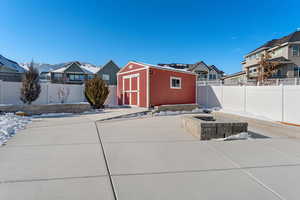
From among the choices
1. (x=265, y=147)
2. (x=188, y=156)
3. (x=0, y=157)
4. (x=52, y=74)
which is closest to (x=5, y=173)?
(x=0, y=157)

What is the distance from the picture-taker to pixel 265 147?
3.71 meters

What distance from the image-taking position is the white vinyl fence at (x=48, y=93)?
8.95 metres

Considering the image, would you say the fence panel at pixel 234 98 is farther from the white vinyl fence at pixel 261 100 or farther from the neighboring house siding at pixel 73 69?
the neighboring house siding at pixel 73 69

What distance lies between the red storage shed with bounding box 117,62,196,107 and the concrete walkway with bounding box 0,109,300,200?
19.4 ft

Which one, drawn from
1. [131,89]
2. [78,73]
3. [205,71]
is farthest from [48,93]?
[205,71]

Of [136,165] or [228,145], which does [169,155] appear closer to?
[136,165]

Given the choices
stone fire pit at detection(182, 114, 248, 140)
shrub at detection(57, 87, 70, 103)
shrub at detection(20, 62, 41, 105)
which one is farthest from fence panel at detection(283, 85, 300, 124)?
shrub at detection(57, 87, 70, 103)

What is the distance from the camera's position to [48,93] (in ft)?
34.6

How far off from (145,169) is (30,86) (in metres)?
8.95

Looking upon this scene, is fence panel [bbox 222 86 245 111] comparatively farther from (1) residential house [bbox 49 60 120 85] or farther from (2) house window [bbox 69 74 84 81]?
(2) house window [bbox 69 74 84 81]

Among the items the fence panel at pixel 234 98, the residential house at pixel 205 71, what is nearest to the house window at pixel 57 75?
the residential house at pixel 205 71

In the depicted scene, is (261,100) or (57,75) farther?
(57,75)

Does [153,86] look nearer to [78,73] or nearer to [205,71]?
[205,71]

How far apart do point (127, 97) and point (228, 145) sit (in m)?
8.82
